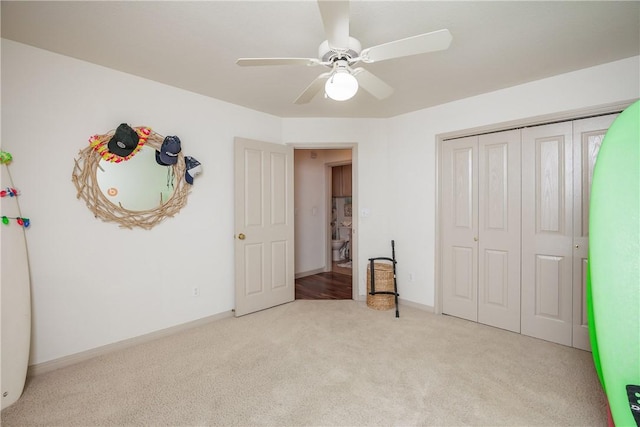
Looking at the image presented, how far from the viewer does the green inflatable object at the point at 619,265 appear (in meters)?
1.42

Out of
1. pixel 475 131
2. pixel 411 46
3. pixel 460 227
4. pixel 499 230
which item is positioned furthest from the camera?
pixel 460 227

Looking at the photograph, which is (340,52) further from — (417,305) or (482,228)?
(417,305)

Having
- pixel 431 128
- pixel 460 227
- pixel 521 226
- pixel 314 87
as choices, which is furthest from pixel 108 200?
pixel 521 226

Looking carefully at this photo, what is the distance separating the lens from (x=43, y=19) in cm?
189

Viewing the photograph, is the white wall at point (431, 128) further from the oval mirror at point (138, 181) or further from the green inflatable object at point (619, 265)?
the oval mirror at point (138, 181)

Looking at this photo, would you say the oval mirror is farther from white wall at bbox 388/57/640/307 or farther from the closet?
the closet

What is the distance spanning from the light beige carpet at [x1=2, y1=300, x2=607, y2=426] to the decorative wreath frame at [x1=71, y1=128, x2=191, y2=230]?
1149 millimetres

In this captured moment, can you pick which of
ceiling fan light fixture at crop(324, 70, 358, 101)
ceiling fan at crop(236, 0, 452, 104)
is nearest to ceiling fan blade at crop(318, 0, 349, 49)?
ceiling fan at crop(236, 0, 452, 104)

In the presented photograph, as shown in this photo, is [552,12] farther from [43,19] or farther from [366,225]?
[43,19]

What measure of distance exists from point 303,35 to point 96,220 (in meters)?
2.23

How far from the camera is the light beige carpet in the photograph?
5.85 feet

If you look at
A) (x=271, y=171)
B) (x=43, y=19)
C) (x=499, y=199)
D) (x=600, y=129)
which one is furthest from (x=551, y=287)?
(x=43, y=19)

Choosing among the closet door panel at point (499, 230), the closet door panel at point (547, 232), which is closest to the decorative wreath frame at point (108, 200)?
the closet door panel at point (499, 230)

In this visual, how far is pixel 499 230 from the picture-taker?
310cm
